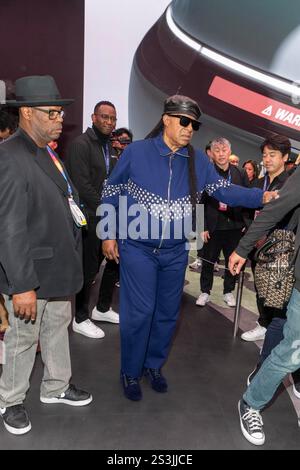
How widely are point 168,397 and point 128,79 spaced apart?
3.71 meters

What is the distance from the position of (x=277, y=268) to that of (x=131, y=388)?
104 centimetres

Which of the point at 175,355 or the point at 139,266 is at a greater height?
the point at 139,266

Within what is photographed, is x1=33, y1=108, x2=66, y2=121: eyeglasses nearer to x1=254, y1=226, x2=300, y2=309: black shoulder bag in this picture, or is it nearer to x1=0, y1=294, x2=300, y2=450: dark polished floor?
x1=254, y1=226, x2=300, y2=309: black shoulder bag

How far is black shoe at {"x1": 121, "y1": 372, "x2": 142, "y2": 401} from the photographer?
92.4 inches

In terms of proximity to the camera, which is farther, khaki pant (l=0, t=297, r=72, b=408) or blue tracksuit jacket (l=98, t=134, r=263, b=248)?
blue tracksuit jacket (l=98, t=134, r=263, b=248)

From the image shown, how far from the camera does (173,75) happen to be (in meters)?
5.59

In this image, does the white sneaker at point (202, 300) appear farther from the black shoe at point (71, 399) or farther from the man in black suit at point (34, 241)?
the man in black suit at point (34, 241)

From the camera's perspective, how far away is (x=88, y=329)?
308 cm

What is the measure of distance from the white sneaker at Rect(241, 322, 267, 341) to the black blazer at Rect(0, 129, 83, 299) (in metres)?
1.62

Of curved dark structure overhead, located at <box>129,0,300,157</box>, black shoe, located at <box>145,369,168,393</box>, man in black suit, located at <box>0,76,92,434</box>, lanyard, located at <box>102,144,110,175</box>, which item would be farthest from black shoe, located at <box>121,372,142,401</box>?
curved dark structure overhead, located at <box>129,0,300,157</box>

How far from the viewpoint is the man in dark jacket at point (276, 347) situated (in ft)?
5.90

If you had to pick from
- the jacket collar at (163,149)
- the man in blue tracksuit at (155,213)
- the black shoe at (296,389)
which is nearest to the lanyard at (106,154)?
the man in blue tracksuit at (155,213)
